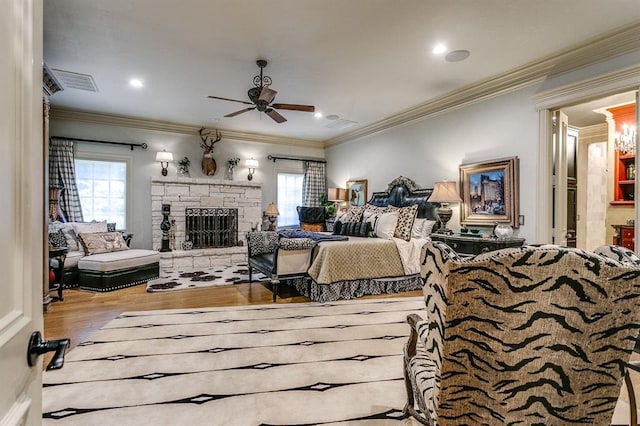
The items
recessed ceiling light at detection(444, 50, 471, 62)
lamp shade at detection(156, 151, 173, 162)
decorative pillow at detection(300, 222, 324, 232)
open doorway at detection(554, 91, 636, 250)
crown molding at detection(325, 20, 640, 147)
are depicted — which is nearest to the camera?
crown molding at detection(325, 20, 640, 147)

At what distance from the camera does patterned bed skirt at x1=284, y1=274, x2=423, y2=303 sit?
3842 mm

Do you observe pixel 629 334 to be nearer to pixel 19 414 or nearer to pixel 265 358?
pixel 19 414

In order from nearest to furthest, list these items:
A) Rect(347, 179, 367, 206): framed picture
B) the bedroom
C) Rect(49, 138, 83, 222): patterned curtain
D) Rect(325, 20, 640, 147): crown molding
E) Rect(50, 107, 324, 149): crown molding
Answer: Rect(325, 20, 640, 147): crown molding, the bedroom, Rect(49, 138, 83, 222): patterned curtain, Rect(50, 107, 324, 149): crown molding, Rect(347, 179, 367, 206): framed picture

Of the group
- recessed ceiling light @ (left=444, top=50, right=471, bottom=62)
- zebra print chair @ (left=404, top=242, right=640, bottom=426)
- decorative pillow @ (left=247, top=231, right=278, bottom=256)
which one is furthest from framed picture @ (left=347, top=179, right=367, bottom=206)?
zebra print chair @ (left=404, top=242, right=640, bottom=426)

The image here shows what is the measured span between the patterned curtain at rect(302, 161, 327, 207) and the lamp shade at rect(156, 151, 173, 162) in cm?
290

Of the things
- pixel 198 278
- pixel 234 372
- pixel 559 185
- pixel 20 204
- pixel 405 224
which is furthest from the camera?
pixel 198 278

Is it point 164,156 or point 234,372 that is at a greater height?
point 164,156

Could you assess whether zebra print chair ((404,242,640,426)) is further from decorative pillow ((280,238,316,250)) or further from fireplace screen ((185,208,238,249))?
fireplace screen ((185,208,238,249))

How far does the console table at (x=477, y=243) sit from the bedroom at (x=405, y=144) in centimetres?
31

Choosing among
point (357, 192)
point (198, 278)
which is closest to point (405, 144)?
point (357, 192)

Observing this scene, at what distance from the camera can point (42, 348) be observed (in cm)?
64

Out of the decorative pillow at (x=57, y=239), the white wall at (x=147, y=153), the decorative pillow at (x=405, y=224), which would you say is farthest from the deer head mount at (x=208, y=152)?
the decorative pillow at (x=405, y=224)

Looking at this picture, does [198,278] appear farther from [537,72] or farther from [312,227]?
[537,72]

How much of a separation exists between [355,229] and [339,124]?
2425mm
